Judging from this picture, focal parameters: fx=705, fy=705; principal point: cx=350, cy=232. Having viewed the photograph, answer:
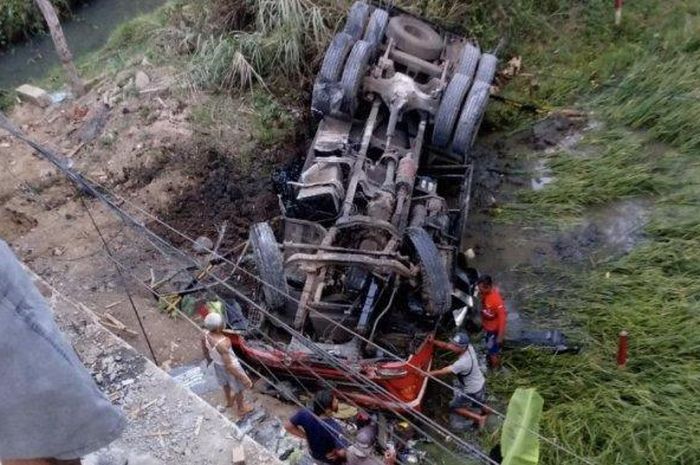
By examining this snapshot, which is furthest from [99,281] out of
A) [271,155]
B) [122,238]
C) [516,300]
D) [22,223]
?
[516,300]

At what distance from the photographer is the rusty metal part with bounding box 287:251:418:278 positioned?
602 centimetres

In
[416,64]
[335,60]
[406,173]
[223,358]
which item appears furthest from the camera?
[416,64]

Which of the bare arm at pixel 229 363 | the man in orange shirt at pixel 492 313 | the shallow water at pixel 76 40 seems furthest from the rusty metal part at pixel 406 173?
the shallow water at pixel 76 40

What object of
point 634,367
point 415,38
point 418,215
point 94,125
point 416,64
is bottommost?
point 94,125

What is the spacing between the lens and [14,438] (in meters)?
1.45

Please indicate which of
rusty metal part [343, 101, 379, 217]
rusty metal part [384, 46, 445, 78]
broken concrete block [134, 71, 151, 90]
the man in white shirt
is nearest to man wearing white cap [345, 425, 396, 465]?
the man in white shirt

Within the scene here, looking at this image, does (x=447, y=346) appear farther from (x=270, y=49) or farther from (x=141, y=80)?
(x=141, y=80)

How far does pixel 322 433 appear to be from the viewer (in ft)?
16.6

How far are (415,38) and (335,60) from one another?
3.92 feet

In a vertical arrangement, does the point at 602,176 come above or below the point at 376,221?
below

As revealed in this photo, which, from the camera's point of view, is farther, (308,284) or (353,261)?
(308,284)

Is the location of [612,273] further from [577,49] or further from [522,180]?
[577,49]

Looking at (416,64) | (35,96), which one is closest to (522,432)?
(416,64)

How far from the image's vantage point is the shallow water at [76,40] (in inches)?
505
